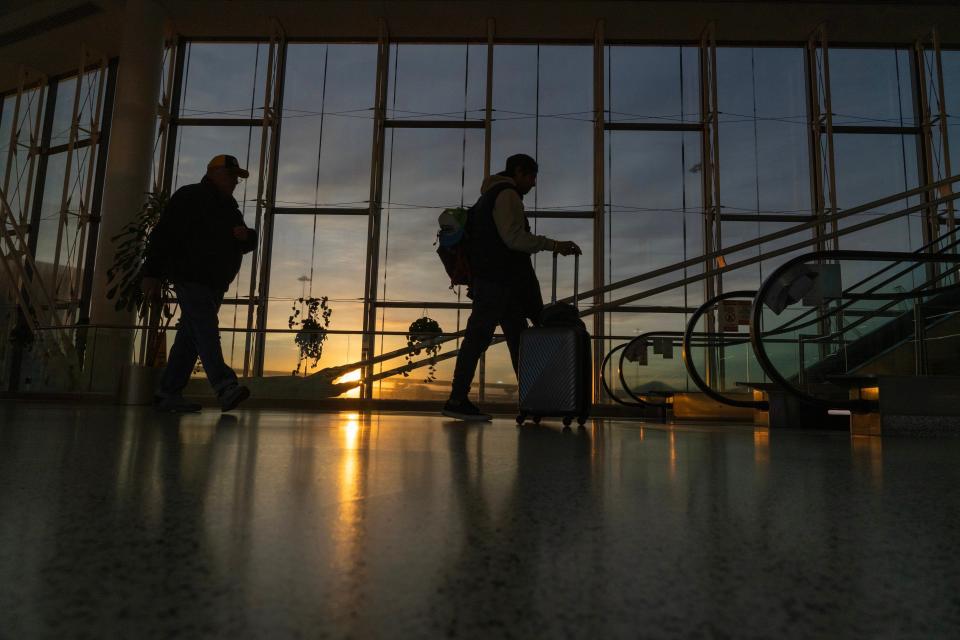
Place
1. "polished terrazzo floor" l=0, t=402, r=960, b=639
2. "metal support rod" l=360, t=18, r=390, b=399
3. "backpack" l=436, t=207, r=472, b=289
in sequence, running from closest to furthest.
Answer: "polished terrazzo floor" l=0, t=402, r=960, b=639 < "backpack" l=436, t=207, r=472, b=289 < "metal support rod" l=360, t=18, r=390, b=399

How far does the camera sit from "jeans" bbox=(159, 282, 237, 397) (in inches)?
158

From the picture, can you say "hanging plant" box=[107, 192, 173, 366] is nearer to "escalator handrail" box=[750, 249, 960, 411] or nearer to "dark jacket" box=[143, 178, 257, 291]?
"dark jacket" box=[143, 178, 257, 291]

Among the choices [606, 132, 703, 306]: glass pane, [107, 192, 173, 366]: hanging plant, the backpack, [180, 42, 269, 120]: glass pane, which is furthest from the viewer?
[180, 42, 269, 120]: glass pane

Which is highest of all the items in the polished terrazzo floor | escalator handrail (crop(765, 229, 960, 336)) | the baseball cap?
the baseball cap

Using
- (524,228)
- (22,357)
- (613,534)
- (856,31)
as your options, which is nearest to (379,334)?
(22,357)

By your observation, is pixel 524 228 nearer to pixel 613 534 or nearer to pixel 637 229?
pixel 613 534

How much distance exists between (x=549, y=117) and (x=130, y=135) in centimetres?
748

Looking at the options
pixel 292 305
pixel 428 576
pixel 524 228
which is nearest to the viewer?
pixel 428 576

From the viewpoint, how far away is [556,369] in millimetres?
4059

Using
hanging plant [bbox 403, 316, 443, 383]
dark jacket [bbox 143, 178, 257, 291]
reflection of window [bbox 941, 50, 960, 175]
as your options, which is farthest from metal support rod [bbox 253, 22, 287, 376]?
reflection of window [bbox 941, 50, 960, 175]

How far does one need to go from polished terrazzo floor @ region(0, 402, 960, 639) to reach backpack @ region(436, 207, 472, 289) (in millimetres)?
2950

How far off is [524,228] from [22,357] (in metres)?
7.63

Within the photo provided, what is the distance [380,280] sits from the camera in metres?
12.5

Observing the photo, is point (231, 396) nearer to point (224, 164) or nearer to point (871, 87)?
point (224, 164)
